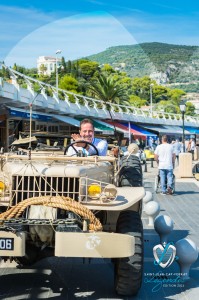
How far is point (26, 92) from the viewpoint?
1131 inches

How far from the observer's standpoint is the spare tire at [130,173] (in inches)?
315

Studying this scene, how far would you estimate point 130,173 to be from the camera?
8180 mm

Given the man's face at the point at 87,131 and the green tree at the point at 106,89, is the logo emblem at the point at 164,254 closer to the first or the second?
the man's face at the point at 87,131

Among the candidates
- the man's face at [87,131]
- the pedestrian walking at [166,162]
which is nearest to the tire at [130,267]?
the man's face at [87,131]

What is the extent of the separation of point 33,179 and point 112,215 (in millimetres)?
1204

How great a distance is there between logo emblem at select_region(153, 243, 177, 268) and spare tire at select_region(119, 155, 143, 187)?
106cm

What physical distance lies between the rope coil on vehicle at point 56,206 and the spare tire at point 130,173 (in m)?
2.10

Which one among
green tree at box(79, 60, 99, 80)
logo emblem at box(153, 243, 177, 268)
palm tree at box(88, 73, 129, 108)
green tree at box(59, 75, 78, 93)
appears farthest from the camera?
green tree at box(59, 75, 78, 93)

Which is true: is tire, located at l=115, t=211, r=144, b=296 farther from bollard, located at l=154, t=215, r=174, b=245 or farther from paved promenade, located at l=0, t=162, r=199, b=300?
bollard, located at l=154, t=215, r=174, b=245

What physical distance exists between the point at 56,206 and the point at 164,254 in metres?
1.85

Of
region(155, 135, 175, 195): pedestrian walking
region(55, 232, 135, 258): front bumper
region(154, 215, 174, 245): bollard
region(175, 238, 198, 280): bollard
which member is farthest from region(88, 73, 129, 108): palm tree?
region(55, 232, 135, 258): front bumper

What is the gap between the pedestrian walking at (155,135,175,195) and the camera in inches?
646

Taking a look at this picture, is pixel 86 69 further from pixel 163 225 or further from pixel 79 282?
pixel 79 282

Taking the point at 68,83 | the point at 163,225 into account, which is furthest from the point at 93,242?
the point at 68,83
